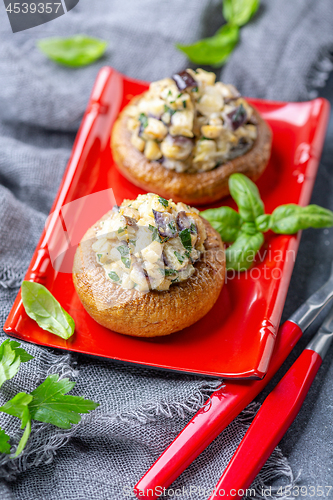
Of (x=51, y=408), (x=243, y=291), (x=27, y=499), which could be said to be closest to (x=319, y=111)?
(x=243, y=291)

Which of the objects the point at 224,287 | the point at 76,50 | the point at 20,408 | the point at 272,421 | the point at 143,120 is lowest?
the point at 272,421

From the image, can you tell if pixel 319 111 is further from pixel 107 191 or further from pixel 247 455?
pixel 247 455

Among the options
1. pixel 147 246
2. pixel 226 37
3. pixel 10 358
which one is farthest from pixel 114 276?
pixel 226 37

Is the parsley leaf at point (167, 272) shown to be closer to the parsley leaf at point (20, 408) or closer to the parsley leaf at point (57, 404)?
the parsley leaf at point (57, 404)

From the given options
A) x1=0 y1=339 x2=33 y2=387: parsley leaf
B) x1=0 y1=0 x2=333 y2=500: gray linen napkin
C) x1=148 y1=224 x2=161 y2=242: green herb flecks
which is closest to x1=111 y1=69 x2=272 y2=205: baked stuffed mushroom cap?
x1=0 y1=0 x2=333 y2=500: gray linen napkin

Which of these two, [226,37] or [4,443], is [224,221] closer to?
[4,443]

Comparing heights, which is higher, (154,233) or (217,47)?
(217,47)

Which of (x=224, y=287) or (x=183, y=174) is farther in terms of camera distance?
(x=183, y=174)

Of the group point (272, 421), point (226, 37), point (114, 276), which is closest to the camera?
point (272, 421)

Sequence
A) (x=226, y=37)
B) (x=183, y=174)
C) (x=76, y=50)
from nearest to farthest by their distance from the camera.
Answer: (x=183, y=174)
(x=76, y=50)
(x=226, y=37)
